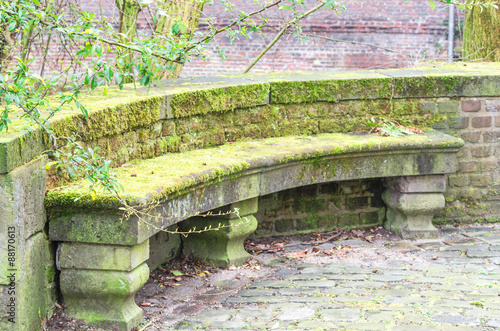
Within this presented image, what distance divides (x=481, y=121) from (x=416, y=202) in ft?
3.70

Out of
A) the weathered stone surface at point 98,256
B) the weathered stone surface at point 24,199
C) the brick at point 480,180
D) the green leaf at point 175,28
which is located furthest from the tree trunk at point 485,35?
the weathered stone surface at point 24,199

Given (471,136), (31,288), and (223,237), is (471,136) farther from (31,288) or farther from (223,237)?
(31,288)

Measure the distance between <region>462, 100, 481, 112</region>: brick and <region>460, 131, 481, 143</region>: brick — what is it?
8.8 inches

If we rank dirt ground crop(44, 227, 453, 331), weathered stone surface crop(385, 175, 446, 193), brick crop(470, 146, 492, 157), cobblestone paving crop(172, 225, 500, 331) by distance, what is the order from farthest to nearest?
brick crop(470, 146, 492, 157)
weathered stone surface crop(385, 175, 446, 193)
dirt ground crop(44, 227, 453, 331)
cobblestone paving crop(172, 225, 500, 331)

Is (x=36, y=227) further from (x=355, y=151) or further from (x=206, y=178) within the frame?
(x=355, y=151)

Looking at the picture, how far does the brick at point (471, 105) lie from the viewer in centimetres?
591

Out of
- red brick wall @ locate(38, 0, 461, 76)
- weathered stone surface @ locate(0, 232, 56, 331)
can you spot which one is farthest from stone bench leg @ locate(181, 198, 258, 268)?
red brick wall @ locate(38, 0, 461, 76)

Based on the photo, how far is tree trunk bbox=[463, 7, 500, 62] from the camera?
8055mm

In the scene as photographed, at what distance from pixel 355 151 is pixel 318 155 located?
37 centimetres

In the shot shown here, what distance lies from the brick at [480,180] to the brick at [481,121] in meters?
0.48

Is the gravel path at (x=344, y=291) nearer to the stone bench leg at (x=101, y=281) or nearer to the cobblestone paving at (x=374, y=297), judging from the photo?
the cobblestone paving at (x=374, y=297)

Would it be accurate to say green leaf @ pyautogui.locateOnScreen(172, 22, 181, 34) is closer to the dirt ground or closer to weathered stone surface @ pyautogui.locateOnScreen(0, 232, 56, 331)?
weathered stone surface @ pyautogui.locateOnScreen(0, 232, 56, 331)

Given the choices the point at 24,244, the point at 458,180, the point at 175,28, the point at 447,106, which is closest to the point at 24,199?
the point at 24,244

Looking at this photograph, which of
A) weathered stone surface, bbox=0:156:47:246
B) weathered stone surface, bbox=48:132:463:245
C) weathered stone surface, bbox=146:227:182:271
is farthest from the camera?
weathered stone surface, bbox=146:227:182:271
